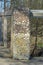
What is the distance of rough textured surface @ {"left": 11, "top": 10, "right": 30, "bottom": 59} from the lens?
384 inches

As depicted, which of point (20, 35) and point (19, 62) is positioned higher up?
point (20, 35)

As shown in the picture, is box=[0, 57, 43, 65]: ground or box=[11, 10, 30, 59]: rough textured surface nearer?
box=[0, 57, 43, 65]: ground

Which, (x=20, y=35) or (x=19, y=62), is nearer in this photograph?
(x=19, y=62)

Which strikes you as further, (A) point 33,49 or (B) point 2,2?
(B) point 2,2

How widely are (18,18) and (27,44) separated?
112 cm

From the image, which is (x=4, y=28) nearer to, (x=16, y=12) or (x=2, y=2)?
(x=2, y=2)

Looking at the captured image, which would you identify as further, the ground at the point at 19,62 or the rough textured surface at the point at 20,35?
the rough textured surface at the point at 20,35

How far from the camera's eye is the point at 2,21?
1448 centimetres

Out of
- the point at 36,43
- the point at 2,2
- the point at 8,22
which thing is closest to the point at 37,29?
the point at 36,43

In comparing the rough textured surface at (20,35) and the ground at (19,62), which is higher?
the rough textured surface at (20,35)

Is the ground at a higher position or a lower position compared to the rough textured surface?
lower

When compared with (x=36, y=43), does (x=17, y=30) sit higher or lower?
higher

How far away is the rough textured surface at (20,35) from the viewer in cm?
977

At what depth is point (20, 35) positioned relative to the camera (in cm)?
980
